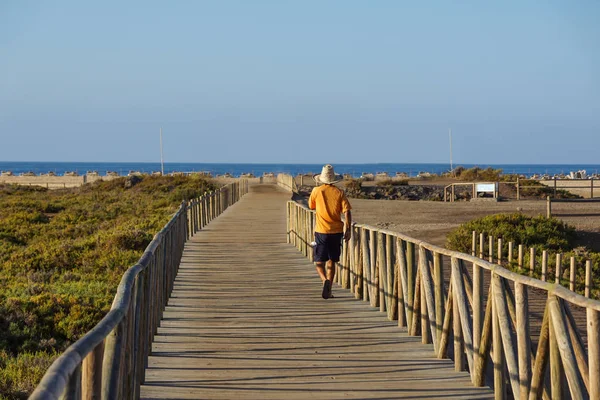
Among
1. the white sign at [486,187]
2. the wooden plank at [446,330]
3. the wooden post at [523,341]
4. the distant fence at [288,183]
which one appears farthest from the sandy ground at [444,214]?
the wooden post at [523,341]

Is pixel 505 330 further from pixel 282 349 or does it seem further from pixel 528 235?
pixel 528 235

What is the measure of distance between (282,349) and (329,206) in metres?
3.29

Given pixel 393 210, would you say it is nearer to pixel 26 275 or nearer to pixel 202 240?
pixel 202 240

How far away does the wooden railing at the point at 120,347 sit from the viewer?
3576mm

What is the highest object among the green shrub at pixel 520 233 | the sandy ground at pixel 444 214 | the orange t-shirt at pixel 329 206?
the orange t-shirt at pixel 329 206

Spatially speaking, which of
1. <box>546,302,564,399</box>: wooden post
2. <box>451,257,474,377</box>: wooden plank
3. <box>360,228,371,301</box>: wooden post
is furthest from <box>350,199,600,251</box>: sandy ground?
<box>546,302,564,399</box>: wooden post

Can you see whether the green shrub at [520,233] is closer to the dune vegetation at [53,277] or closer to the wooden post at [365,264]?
the dune vegetation at [53,277]

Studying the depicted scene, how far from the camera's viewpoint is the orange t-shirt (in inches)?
432

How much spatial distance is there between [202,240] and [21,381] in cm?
1205

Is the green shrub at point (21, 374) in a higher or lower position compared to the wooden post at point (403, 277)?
lower

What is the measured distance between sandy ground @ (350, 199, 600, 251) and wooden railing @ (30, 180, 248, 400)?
14.0 metres

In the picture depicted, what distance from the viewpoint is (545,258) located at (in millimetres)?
11742

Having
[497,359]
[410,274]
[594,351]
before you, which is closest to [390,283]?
[410,274]

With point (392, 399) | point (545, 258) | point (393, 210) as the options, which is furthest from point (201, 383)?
point (393, 210)
